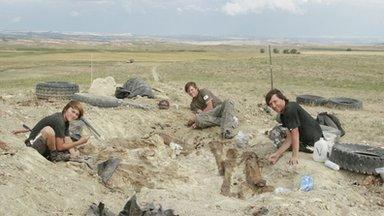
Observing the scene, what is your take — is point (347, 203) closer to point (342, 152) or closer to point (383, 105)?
point (342, 152)

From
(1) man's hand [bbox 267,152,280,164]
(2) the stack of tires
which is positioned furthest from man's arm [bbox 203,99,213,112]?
(2) the stack of tires

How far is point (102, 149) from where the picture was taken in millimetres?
11273

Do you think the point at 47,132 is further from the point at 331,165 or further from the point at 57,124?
the point at 331,165

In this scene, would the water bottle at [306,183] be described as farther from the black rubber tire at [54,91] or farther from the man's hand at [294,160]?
the black rubber tire at [54,91]

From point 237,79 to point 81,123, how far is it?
1856 centimetres

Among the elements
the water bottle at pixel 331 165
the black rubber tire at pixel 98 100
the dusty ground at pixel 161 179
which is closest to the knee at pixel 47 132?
the dusty ground at pixel 161 179

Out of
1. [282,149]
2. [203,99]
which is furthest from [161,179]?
[203,99]

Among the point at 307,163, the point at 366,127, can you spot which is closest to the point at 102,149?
the point at 307,163

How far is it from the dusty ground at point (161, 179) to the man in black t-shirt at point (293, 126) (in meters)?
0.23

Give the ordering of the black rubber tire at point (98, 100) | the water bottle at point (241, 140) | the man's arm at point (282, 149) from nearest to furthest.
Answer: the man's arm at point (282, 149) < the water bottle at point (241, 140) < the black rubber tire at point (98, 100)

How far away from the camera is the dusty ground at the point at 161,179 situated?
311 inches

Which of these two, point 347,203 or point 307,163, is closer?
point 347,203

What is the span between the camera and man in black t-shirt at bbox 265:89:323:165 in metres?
9.52

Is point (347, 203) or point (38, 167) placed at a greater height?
point (38, 167)
